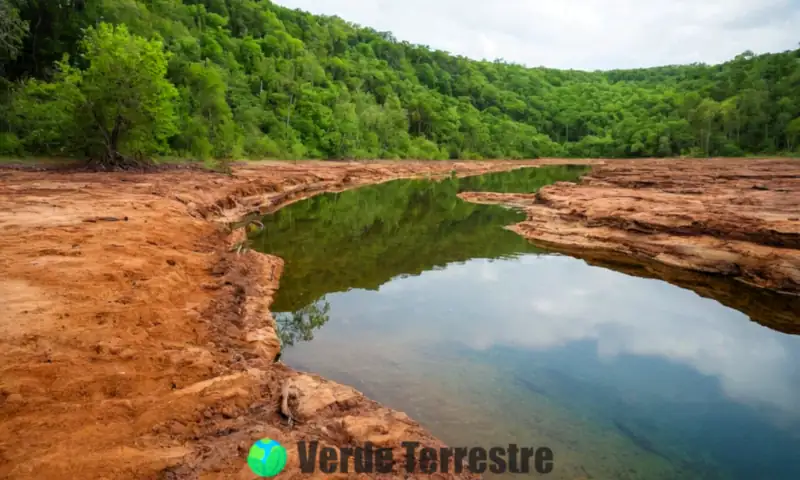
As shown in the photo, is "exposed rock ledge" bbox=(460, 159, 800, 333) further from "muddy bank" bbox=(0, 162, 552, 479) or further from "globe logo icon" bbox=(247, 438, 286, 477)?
"globe logo icon" bbox=(247, 438, 286, 477)

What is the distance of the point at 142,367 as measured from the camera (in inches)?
228

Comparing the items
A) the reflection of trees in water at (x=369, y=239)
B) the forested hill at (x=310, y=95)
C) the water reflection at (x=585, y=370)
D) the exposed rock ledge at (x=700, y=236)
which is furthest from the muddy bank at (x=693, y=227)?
the forested hill at (x=310, y=95)

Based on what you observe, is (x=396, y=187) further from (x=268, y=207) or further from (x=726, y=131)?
(x=726, y=131)

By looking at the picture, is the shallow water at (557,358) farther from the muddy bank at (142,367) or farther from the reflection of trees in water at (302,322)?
the muddy bank at (142,367)

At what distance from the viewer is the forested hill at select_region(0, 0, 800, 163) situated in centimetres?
2600

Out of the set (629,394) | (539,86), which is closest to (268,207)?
(629,394)

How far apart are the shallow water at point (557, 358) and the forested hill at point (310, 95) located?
16.7 m

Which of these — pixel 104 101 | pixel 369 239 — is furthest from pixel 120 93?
pixel 369 239

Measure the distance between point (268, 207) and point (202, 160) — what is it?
50.1 ft

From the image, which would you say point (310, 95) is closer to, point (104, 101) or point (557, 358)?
point (104, 101)

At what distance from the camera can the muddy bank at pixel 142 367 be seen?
13.9 ft

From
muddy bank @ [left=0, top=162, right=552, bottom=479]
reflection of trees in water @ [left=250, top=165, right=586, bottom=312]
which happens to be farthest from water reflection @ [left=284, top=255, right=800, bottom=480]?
muddy bank @ [left=0, top=162, right=552, bottom=479]

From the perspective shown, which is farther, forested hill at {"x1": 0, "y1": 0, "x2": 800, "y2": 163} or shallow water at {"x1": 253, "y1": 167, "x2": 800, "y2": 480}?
forested hill at {"x1": 0, "y1": 0, "x2": 800, "y2": 163}

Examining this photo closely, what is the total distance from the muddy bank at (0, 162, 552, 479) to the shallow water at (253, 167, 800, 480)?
1271 mm
